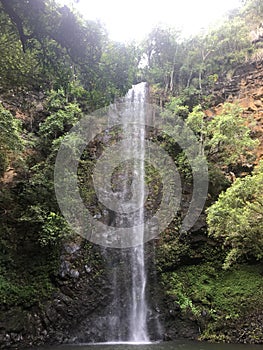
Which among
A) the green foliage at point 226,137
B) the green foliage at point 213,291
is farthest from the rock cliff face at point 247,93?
the green foliage at point 213,291

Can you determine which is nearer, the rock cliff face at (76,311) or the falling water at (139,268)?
the rock cliff face at (76,311)

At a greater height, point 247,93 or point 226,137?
point 247,93

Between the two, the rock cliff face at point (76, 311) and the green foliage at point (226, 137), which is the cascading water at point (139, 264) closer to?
the rock cliff face at point (76, 311)

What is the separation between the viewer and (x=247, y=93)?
18922 millimetres

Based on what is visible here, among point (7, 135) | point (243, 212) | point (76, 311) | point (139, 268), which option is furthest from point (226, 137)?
point (76, 311)

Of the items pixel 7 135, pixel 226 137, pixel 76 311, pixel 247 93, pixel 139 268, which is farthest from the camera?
pixel 247 93

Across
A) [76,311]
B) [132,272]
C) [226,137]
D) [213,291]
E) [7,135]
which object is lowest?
[76,311]

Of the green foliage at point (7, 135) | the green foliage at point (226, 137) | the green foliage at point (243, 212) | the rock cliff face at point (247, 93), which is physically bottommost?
the green foliage at point (243, 212)

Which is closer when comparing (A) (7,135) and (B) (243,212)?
(B) (243,212)

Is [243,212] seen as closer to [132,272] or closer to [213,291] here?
[213,291]

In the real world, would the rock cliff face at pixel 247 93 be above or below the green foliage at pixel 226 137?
above

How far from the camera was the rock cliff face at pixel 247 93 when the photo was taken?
17.2 m

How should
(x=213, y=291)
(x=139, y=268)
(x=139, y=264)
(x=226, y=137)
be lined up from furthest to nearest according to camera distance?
(x=226, y=137), (x=139, y=264), (x=139, y=268), (x=213, y=291)

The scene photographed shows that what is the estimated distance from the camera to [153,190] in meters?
16.2
